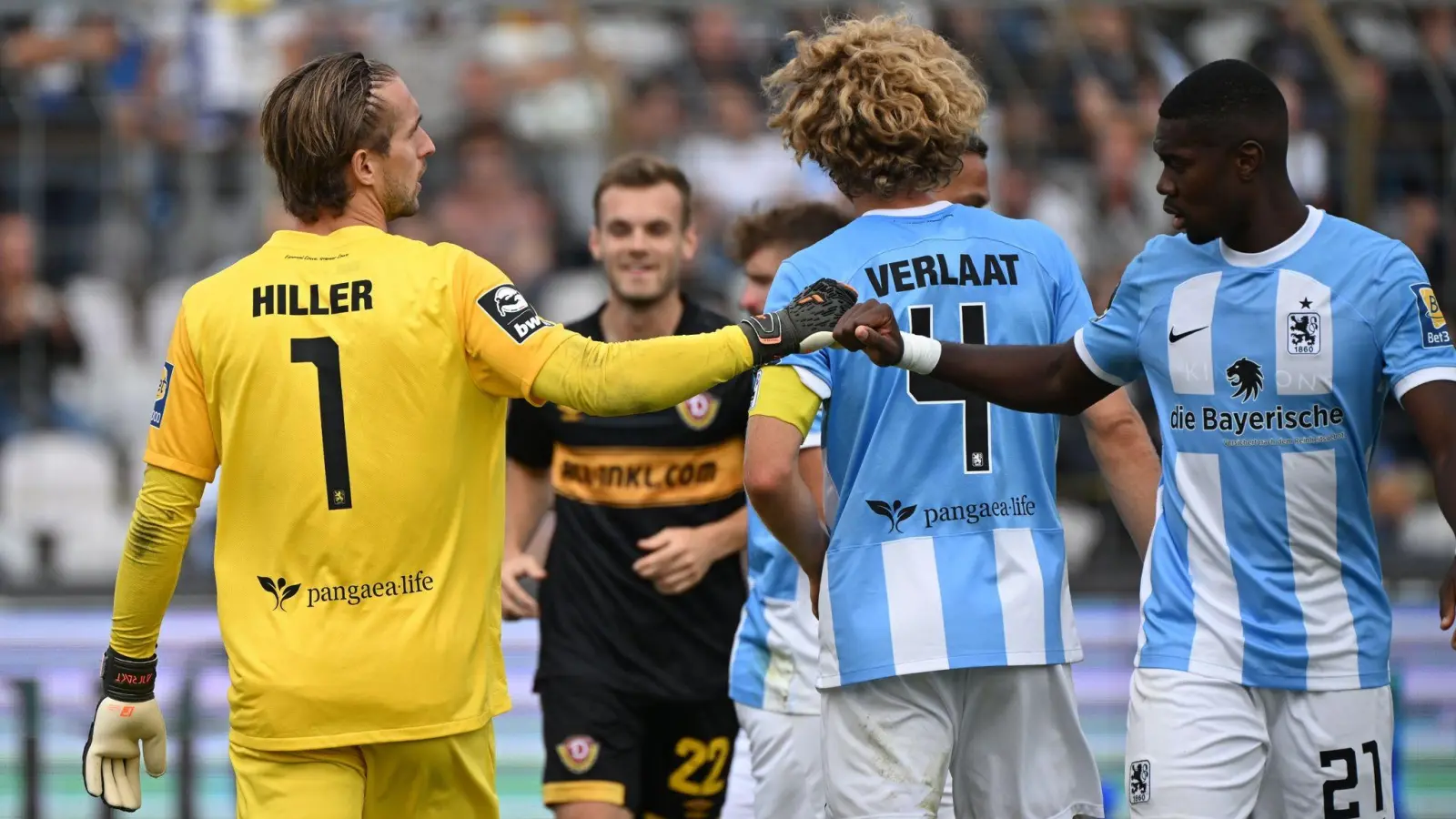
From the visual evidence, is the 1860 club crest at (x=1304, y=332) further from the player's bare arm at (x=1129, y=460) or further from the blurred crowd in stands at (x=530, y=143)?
the blurred crowd in stands at (x=530, y=143)

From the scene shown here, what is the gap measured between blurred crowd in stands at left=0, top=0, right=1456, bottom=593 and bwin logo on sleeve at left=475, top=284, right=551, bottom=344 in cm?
654

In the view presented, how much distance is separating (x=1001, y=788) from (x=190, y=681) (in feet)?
13.7

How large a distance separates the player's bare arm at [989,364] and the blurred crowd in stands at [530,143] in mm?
5988

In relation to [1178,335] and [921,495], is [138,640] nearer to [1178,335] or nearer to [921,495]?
[921,495]

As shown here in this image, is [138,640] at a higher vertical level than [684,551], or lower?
lower

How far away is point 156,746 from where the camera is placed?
4.15 m

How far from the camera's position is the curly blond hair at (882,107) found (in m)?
4.11

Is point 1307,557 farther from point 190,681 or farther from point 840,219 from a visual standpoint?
point 190,681

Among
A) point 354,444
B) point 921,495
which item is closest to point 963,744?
point 921,495

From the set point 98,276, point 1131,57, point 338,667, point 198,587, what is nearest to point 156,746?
point 338,667

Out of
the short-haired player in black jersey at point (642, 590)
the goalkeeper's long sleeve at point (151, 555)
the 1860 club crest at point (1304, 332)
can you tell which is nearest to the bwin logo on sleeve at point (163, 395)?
the goalkeeper's long sleeve at point (151, 555)

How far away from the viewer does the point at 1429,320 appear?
154 inches

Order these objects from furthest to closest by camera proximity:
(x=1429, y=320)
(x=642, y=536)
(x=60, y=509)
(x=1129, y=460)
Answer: (x=60, y=509)
(x=642, y=536)
(x=1129, y=460)
(x=1429, y=320)

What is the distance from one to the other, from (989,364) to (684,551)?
1.74 m
